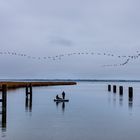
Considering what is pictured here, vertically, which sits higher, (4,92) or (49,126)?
(4,92)

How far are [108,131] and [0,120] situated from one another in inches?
352

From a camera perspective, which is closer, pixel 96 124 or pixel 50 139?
pixel 50 139

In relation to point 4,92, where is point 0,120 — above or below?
below

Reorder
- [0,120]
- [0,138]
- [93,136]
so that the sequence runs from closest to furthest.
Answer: [0,138] < [93,136] < [0,120]

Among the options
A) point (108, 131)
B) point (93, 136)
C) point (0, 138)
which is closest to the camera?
point (0, 138)

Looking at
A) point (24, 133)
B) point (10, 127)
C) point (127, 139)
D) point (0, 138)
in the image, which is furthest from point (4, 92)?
point (127, 139)

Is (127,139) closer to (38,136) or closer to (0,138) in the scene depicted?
(38,136)

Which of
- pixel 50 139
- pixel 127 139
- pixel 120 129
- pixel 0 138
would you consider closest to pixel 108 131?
pixel 120 129

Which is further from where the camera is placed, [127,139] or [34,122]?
[34,122]

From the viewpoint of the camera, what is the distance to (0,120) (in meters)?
29.5

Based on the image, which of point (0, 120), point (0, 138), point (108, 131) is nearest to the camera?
point (0, 138)

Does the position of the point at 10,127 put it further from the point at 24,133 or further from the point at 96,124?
the point at 96,124

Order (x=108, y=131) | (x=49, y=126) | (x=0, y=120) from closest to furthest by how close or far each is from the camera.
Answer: (x=108, y=131) → (x=49, y=126) → (x=0, y=120)

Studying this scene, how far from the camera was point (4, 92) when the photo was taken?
1190 inches
